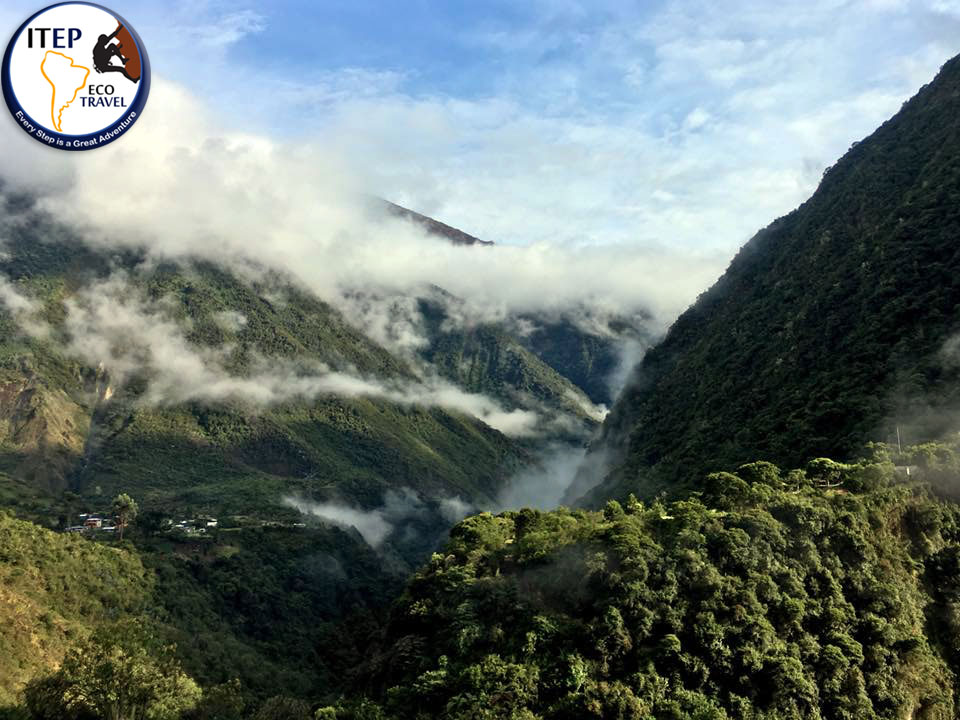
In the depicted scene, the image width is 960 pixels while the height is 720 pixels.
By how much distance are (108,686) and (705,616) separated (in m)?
33.1

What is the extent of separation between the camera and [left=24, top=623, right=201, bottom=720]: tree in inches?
1837

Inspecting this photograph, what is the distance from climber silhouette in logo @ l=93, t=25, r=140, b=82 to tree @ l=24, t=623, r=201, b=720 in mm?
31563

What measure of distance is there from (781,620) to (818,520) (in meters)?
6.74

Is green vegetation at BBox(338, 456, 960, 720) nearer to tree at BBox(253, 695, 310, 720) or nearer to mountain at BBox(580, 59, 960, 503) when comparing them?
tree at BBox(253, 695, 310, 720)

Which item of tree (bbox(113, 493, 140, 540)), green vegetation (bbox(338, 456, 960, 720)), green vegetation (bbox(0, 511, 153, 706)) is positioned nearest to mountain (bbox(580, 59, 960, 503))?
green vegetation (bbox(338, 456, 960, 720))

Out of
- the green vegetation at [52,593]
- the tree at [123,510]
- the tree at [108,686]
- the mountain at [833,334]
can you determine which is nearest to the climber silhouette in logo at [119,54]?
the tree at [108,686]

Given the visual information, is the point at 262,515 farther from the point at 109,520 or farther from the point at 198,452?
the point at 198,452

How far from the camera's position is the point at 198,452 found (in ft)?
644

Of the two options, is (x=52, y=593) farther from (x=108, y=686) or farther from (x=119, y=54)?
(x=119, y=54)

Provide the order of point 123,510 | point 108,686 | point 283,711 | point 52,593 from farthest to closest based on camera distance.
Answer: point 123,510 → point 52,593 → point 283,711 → point 108,686

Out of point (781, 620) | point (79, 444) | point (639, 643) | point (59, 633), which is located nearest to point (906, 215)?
point (781, 620)

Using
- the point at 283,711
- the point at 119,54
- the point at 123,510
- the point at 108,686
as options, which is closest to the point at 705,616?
the point at 283,711

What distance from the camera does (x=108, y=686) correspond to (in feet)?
153

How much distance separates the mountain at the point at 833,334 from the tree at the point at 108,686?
4326cm
